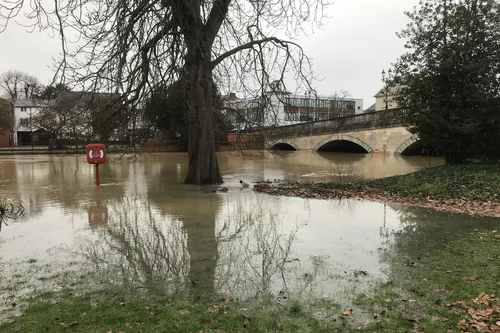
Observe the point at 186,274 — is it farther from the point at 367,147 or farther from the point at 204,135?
the point at 367,147

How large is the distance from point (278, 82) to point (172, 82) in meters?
3.62

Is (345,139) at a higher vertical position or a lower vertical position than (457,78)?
lower

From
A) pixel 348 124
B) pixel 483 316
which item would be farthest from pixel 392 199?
pixel 348 124

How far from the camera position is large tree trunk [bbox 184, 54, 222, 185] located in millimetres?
13141

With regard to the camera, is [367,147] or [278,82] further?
[367,147]

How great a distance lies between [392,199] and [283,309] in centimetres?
767

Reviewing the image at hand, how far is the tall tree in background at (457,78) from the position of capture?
14922 mm

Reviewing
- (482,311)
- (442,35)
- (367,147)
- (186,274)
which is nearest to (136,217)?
(186,274)

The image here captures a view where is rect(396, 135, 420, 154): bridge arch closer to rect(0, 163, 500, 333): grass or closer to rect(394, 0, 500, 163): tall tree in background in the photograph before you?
rect(394, 0, 500, 163): tall tree in background

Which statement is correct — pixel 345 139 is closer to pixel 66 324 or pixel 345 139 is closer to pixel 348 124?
pixel 348 124

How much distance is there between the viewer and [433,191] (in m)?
10.7

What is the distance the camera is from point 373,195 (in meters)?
11.4

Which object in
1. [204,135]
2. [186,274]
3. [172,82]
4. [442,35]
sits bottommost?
[186,274]

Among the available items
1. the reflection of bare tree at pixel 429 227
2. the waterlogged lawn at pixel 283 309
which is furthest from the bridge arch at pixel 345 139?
the waterlogged lawn at pixel 283 309
